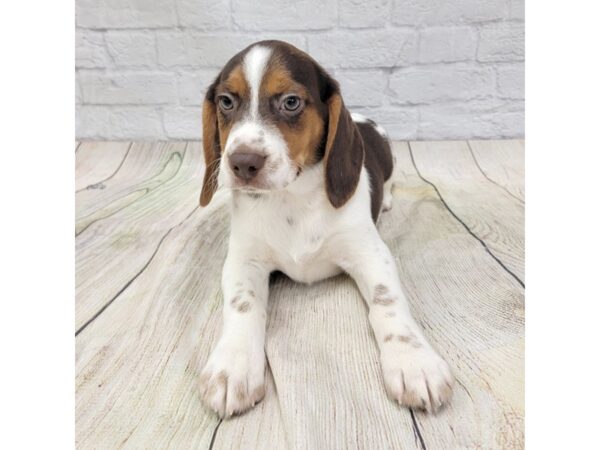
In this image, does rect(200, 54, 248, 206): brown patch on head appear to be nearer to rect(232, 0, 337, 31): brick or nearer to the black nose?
the black nose

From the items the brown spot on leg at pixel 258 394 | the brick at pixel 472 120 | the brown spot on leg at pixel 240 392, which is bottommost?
the brown spot on leg at pixel 258 394

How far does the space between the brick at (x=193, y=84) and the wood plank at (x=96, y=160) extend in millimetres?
661

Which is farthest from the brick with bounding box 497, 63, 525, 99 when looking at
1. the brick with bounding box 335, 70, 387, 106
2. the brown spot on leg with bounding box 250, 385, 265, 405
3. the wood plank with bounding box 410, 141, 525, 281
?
the brown spot on leg with bounding box 250, 385, 265, 405

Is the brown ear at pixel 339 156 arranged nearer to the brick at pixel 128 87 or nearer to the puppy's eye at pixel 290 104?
the puppy's eye at pixel 290 104

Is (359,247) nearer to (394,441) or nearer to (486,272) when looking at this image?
Answer: (486,272)

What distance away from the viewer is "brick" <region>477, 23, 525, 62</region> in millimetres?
3941

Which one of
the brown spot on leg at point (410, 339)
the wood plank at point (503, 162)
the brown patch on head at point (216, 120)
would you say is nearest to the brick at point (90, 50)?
the brown patch on head at point (216, 120)

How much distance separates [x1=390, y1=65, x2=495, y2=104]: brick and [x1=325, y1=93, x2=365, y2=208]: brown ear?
1.95 m

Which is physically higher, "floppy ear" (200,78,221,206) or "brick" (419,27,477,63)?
"brick" (419,27,477,63)

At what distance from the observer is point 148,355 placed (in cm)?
206

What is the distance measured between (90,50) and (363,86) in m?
2.19

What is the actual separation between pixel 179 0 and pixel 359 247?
261cm

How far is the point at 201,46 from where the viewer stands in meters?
4.02

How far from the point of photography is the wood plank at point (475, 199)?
2.86 metres
